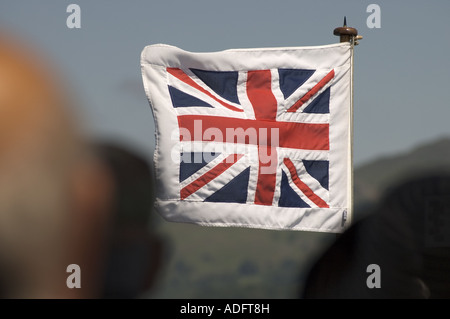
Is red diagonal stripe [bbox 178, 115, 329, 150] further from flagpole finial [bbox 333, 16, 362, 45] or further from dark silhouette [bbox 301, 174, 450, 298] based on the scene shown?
dark silhouette [bbox 301, 174, 450, 298]

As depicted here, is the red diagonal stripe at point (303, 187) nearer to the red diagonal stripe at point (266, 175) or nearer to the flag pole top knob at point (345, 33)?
the red diagonal stripe at point (266, 175)

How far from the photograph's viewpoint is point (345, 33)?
5.75 metres

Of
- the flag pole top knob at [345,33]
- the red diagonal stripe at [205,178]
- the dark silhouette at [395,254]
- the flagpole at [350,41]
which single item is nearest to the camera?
the red diagonal stripe at [205,178]

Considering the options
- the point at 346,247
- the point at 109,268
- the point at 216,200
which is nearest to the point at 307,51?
the point at 216,200

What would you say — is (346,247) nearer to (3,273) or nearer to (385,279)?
(385,279)

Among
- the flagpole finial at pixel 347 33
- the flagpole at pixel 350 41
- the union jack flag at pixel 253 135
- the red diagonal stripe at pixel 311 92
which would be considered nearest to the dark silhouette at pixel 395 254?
the flagpole at pixel 350 41

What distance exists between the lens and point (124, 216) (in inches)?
253

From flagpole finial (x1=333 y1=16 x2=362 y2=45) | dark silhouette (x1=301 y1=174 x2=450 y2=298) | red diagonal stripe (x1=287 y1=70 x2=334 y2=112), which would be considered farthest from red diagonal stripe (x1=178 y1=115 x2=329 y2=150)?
dark silhouette (x1=301 y1=174 x2=450 y2=298)

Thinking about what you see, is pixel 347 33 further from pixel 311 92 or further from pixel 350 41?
pixel 311 92

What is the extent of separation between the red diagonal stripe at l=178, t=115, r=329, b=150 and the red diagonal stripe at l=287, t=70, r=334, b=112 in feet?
0.42

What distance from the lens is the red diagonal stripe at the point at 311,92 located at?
5660 millimetres

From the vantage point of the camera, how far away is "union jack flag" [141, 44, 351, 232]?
5.50m

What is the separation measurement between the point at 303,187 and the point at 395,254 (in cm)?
149

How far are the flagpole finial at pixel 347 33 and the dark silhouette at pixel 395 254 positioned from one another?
5.47 feet
